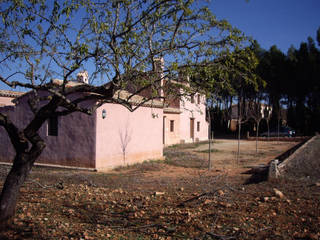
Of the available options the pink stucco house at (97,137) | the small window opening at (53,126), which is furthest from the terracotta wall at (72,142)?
the small window opening at (53,126)

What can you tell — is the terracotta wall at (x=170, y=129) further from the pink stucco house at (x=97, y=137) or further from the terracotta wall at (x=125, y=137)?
the pink stucco house at (x=97, y=137)

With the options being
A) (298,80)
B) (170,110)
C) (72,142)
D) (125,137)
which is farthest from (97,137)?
(298,80)

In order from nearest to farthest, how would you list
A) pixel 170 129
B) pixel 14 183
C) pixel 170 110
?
pixel 14 183
pixel 170 110
pixel 170 129

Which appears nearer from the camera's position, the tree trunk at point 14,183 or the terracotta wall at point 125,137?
the tree trunk at point 14,183

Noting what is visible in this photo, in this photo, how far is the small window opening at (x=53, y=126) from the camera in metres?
12.2

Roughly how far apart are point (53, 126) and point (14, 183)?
782 centimetres

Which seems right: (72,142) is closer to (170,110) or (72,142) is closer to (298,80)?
(170,110)

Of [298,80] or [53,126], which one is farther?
[298,80]

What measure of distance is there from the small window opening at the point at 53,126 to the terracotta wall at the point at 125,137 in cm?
200

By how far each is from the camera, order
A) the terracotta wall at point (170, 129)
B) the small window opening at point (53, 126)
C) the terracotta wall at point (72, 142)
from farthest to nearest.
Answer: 1. the terracotta wall at point (170, 129)
2. the small window opening at point (53, 126)
3. the terracotta wall at point (72, 142)

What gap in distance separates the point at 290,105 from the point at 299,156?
2926 centimetres

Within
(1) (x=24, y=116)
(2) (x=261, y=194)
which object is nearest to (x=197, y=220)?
(2) (x=261, y=194)

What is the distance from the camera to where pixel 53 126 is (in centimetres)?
1234

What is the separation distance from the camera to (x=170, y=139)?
24172mm
